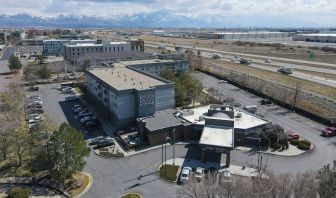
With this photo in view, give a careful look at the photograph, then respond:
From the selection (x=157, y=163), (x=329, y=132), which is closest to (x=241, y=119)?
(x=329, y=132)

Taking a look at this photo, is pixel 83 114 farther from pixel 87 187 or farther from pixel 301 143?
pixel 301 143

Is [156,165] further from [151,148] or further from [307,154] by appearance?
[307,154]

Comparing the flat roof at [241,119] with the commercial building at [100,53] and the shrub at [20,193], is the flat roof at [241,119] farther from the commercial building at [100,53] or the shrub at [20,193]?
the commercial building at [100,53]

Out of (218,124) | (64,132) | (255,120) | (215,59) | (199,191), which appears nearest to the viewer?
(199,191)

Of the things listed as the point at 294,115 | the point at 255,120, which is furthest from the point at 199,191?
the point at 294,115

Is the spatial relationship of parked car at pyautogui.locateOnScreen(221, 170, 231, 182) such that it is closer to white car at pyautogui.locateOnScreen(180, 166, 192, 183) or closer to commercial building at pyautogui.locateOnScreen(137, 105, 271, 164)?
white car at pyautogui.locateOnScreen(180, 166, 192, 183)

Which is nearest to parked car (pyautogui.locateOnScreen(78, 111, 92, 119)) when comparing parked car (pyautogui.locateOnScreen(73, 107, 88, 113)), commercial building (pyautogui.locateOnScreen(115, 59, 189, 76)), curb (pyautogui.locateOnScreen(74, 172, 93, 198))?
parked car (pyautogui.locateOnScreen(73, 107, 88, 113))
